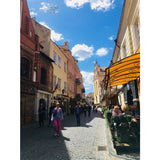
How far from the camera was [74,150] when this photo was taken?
178 inches

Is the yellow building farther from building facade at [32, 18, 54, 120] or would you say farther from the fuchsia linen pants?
the fuchsia linen pants

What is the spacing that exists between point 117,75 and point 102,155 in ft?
14.8

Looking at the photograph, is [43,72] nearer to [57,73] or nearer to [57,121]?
[57,73]

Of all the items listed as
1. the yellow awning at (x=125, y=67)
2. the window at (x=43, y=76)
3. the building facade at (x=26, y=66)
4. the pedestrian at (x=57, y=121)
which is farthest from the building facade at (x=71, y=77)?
the yellow awning at (x=125, y=67)

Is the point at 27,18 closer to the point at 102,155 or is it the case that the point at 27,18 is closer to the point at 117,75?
the point at 117,75

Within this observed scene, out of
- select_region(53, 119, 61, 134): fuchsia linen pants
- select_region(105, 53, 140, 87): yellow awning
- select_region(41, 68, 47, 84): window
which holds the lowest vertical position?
select_region(53, 119, 61, 134): fuchsia linen pants

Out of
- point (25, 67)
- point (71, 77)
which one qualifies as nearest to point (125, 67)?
point (25, 67)

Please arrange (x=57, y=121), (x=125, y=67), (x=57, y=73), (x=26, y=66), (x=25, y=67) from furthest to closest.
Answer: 1. (x=57, y=73)
2. (x=26, y=66)
3. (x=25, y=67)
4. (x=57, y=121)
5. (x=125, y=67)

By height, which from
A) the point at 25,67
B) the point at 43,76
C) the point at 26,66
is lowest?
the point at 43,76

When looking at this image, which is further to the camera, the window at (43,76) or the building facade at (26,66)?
the window at (43,76)

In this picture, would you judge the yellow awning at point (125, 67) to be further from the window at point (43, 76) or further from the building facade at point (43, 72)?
the window at point (43, 76)

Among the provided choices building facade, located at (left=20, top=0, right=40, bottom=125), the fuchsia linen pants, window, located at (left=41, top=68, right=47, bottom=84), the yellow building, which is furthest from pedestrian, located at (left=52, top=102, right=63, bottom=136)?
the yellow building

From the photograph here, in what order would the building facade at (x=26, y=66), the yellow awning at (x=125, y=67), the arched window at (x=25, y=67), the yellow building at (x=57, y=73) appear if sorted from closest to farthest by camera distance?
the yellow awning at (x=125, y=67) → the building facade at (x=26, y=66) → the arched window at (x=25, y=67) → the yellow building at (x=57, y=73)
